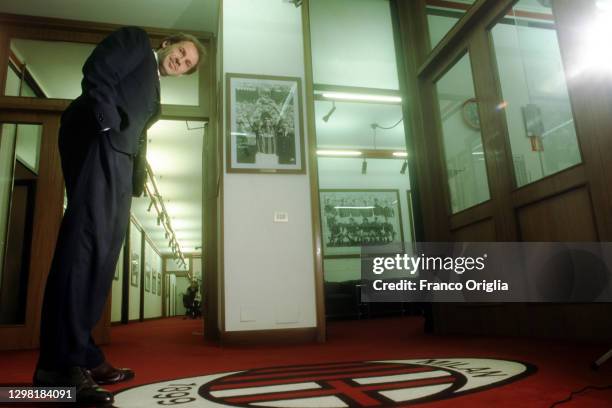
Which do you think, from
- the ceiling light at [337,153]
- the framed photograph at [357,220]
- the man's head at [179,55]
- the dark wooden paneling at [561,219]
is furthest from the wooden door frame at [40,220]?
the ceiling light at [337,153]

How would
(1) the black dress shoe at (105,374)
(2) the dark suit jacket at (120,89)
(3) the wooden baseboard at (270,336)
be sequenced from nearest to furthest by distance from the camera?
(2) the dark suit jacket at (120,89), (1) the black dress shoe at (105,374), (3) the wooden baseboard at (270,336)

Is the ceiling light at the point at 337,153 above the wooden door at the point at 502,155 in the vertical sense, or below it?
above

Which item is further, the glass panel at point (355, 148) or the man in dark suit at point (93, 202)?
the glass panel at point (355, 148)

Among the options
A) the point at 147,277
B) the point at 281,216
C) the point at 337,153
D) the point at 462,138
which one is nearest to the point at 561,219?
the point at 462,138

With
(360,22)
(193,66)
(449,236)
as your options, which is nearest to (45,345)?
(193,66)

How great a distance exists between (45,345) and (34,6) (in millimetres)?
3696

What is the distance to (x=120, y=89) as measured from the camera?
4.67 feet

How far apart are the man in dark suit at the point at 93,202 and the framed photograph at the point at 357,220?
19.6 feet

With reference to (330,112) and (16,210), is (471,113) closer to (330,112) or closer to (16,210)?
(330,112)

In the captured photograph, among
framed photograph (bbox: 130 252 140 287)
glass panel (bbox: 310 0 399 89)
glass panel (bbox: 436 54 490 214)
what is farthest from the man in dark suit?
framed photograph (bbox: 130 252 140 287)

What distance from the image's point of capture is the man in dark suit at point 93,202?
1.25 meters

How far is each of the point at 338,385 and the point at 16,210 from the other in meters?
3.42

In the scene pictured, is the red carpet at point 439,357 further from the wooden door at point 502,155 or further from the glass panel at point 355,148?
the glass panel at point 355,148

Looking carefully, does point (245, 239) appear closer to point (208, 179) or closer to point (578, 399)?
point (208, 179)
